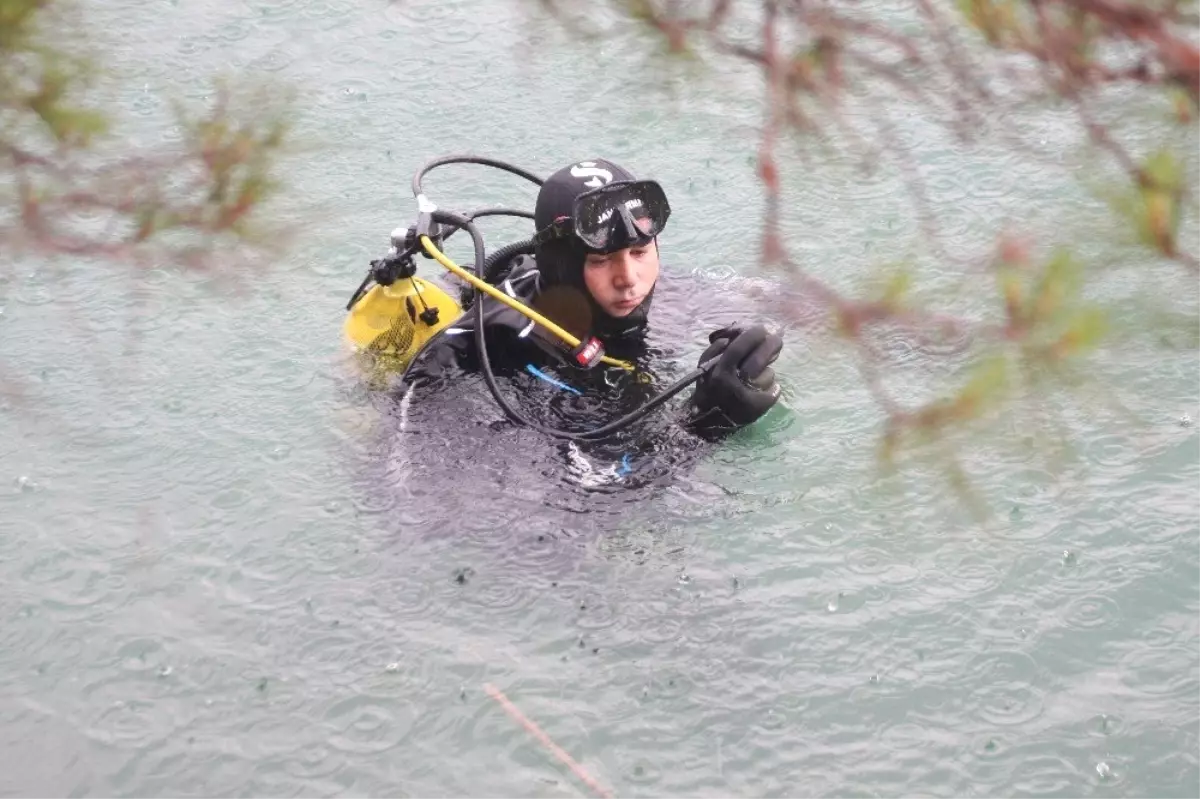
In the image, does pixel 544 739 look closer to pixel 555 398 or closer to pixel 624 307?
pixel 555 398

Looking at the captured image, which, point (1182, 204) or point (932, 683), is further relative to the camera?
point (932, 683)

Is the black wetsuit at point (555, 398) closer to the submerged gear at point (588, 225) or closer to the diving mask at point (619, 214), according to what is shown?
the submerged gear at point (588, 225)

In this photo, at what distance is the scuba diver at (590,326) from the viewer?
14.5ft

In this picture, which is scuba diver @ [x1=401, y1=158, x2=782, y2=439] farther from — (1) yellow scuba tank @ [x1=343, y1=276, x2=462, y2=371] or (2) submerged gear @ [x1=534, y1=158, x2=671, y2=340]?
(1) yellow scuba tank @ [x1=343, y1=276, x2=462, y2=371]

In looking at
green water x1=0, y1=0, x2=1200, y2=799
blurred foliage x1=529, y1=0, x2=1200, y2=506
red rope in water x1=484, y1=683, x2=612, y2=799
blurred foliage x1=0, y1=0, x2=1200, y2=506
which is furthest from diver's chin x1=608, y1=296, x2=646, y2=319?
blurred foliage x1=529, y1=0, x2=1200, y2=506

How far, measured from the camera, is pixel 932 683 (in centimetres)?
387

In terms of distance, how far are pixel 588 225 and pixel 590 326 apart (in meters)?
0.40

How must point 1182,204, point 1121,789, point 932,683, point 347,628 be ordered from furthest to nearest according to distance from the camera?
point 347,628 → point 932,683 → point 1121,789 → point 1182,204

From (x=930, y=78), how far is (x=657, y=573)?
7.75ft

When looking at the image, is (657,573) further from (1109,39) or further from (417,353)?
(1109,39)

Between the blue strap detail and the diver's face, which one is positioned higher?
the diver's face

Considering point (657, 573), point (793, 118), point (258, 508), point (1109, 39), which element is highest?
point (1109, 39)

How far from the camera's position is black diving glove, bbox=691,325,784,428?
4285 millimetres

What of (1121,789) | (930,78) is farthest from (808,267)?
(930,78)
